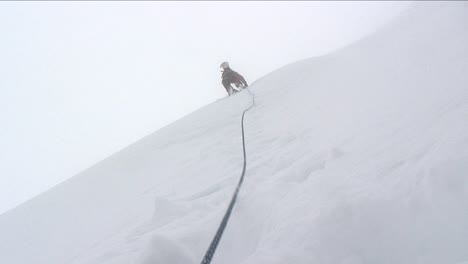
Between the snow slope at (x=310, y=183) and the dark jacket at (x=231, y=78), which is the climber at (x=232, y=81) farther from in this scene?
the snow slope at (x=310, y=183)

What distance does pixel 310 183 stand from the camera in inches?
100

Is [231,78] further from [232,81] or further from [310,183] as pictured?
[310,183]

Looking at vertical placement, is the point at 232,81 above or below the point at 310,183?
below

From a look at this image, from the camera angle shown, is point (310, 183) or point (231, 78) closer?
point (310, 183)

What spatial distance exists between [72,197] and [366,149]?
443 centimetres

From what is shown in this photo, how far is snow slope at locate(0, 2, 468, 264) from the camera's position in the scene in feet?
5.94

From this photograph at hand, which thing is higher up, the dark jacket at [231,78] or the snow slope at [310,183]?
the snow slope at [310,183]

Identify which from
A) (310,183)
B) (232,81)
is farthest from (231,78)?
(310,183)

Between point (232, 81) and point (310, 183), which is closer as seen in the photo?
point (310, 183)

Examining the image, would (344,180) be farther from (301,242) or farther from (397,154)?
(301,242)

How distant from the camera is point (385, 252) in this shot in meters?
1.69

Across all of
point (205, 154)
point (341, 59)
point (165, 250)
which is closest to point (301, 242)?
Answer: point (165, 250)

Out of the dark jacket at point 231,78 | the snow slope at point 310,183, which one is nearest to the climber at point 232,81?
the dark jacket at point 231,78

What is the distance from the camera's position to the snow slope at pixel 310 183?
5.94ft
